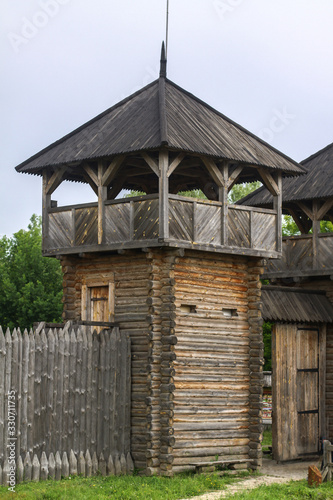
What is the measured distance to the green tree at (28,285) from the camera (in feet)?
138

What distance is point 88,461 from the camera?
62.5 feet

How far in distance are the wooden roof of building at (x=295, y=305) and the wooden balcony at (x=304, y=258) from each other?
744 millimetres

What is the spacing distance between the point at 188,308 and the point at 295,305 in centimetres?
463

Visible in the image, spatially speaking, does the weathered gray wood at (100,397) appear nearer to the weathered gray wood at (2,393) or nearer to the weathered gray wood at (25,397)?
the weathered gray wood at (25,397)

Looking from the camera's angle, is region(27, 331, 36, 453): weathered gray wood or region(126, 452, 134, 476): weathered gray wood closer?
region(27, 331, 36, 453): weathered gray wood

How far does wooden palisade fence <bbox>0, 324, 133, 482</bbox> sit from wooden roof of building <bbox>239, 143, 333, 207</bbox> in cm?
818

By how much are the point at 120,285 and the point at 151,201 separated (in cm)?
226

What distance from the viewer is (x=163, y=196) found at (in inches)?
771

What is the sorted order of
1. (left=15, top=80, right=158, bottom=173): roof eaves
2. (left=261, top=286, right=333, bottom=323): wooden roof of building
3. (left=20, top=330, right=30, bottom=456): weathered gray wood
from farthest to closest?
(left=261, top=286, right=333, bottom=323): wooden roof of building, (left=15, top=80, right=158, bottom=173): roof eaves, (left=20, top=330, right=30, bottom=456): weathered gray wood

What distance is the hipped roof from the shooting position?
2012 centimetres

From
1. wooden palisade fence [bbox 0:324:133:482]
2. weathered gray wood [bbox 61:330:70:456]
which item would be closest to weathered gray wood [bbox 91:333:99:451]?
wooden palisade fence [bbox 0:324:133:482]

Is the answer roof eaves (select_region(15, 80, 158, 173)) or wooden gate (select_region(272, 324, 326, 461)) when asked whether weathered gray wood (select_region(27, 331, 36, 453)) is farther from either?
wooden gate (select_region(272, 324, 326, 461))

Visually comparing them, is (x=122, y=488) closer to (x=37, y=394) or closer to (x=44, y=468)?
(x=44, y=468)

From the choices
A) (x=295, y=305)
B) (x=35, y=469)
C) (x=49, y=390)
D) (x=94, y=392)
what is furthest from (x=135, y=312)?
(x=295, y=305)
